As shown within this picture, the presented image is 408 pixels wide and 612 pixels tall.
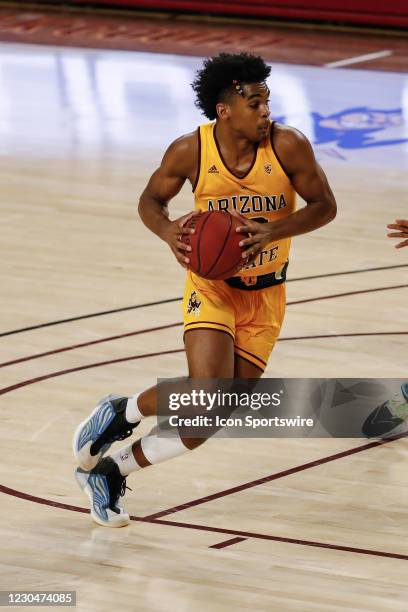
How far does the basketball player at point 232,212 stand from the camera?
17.2 ft

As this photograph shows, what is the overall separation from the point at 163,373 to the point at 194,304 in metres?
1.74

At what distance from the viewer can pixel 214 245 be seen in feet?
16.6

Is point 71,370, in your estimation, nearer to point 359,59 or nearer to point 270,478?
point 270,478

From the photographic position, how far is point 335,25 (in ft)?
61.6

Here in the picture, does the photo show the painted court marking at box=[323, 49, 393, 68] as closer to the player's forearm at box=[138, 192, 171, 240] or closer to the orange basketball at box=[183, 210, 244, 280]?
the player's forearm at box=[138, 192, 171, 240]

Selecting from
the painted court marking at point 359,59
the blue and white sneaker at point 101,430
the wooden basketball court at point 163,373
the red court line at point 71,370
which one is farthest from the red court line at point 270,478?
the painted court marking at point 359,59

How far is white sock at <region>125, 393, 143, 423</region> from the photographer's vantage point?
5250 millimetres

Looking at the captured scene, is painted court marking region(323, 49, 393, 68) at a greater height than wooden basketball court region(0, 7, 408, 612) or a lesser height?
greater

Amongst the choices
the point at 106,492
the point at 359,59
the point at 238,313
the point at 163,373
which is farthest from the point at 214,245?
the point at 359,59

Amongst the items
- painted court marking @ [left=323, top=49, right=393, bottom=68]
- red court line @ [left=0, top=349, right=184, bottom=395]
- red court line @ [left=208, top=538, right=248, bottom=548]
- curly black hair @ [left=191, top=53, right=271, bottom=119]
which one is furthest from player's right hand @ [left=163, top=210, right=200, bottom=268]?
painted court marking @ [left=323, top=49, right=393, bottom=68]

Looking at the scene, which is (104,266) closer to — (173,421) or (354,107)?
(173,421)

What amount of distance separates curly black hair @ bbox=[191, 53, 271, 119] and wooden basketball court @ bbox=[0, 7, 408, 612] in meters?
1.63

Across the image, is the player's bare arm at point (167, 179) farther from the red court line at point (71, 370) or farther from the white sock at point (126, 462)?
the red court line at point (71, 370)

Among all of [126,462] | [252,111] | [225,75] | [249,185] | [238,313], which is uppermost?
[225,75]
